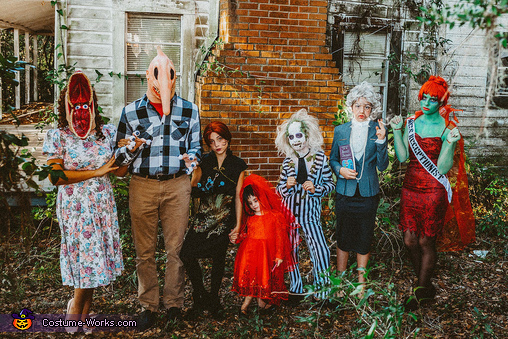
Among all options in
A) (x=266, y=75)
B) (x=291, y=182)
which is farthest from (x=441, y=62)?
(x=291, y=182)

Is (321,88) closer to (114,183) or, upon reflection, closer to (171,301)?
(114,183)

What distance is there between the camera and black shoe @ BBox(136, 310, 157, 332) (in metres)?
3.74

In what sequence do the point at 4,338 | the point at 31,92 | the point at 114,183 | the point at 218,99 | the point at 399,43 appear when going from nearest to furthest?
the point at 4,338 → the point at 114,183 → the point at 218,99 → the point at 399,43 → the point at 31,92

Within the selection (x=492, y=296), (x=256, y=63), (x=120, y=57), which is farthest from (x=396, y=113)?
(x=120, y=57)

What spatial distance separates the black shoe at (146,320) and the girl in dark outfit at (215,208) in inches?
11.9

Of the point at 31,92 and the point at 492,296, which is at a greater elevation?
the point at 31,92

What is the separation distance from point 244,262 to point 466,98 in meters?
5.74

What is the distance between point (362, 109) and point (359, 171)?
0.55 m

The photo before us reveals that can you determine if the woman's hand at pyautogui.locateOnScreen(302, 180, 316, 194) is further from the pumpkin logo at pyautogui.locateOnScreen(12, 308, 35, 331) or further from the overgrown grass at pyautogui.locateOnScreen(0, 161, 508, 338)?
the pumpkin logo at pyautogui.locateOnScreen(12, 308, 35, 331)

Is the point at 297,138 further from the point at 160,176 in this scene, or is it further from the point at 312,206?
the point at 160,176

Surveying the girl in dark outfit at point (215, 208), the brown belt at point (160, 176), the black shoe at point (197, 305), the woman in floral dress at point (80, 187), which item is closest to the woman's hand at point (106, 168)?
the woman in floral dress at point (80, 187)

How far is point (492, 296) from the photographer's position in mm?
4598

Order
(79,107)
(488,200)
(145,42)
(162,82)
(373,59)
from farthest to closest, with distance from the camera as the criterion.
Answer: (373,59)
(488,200)
(145,42)
(162,82)
(79,107)

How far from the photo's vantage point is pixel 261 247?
3824 millimetres
